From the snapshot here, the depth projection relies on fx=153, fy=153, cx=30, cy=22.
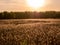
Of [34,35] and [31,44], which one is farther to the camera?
[34,35]

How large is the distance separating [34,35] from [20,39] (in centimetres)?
31

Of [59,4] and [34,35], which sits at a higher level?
[59,4]

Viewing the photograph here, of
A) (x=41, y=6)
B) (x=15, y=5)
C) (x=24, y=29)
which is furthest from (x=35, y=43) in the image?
(x=15, y=5)

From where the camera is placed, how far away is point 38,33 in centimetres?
305

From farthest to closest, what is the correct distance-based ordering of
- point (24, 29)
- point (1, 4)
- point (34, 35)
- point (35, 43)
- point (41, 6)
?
1. point (1, 4)
2. point (41, 6)
3. point (24, 29)
4. point (34, 35)
5. point (35, 43)

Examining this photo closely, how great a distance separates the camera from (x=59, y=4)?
169 inches

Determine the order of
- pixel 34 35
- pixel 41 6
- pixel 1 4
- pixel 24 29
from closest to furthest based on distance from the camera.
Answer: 1. pixel 34 35
2. pixel 24 29
3. pixel 41 6
4. pixel 1 4

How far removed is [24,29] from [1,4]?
136 centimetres

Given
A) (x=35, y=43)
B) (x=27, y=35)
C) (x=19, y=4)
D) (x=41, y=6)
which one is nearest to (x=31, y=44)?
(x=35, y=43)

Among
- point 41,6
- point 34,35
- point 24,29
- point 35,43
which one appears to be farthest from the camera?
point 41,6

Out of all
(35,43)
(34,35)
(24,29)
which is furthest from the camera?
(24,29)

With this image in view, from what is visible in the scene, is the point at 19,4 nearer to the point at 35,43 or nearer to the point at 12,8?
the point at 12,8

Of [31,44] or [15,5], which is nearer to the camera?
[31,44]

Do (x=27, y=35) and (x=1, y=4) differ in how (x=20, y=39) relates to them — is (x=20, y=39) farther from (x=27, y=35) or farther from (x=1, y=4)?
(x=1, y=4)
